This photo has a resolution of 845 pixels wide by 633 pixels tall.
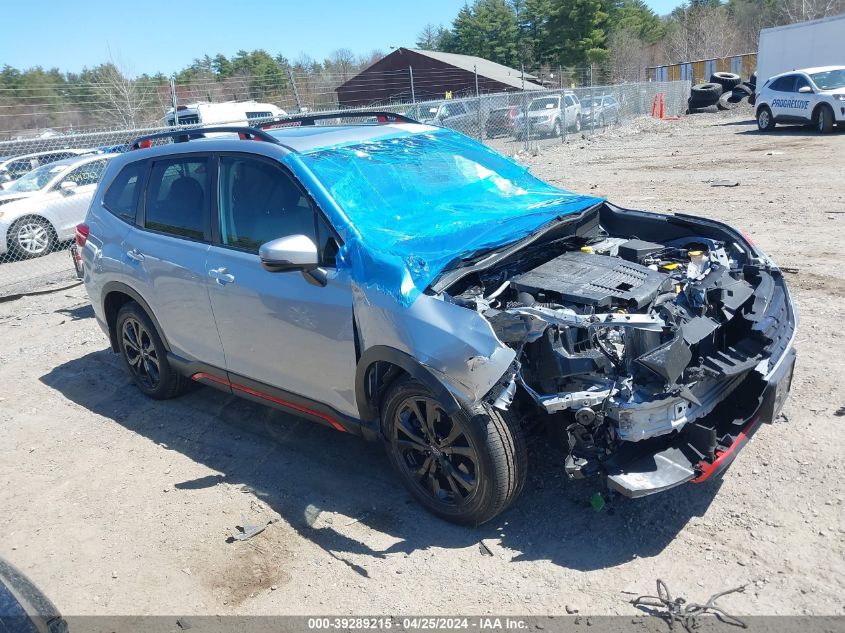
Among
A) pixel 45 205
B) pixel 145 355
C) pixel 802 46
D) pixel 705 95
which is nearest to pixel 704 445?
pixel 145 355

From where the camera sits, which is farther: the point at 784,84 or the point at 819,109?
the point at 784,84

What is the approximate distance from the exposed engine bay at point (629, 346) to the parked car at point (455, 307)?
0.04ft

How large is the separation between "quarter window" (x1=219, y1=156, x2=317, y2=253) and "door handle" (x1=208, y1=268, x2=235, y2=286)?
0.17 meters

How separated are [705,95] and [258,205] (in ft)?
98.1

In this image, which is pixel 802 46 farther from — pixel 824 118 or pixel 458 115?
pixel 458 115

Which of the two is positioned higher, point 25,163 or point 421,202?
point 25,163

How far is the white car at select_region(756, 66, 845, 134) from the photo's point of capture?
58.9 feet

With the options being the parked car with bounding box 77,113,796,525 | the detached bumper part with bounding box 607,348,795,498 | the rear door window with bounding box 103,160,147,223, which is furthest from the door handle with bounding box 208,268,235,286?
the detached bumper part with bounding box 607,348,795,498

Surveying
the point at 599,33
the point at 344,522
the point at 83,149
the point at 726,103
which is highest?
the point at 599,33

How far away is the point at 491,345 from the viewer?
303 cm

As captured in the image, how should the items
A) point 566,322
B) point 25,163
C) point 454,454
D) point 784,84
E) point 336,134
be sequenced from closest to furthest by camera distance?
point 566,322, point 454,454, point 336,134, point 25,163, point 784,84

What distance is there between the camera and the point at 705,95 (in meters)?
29.5

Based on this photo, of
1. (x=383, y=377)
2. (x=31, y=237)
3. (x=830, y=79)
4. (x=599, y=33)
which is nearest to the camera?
(x=383, y=377)

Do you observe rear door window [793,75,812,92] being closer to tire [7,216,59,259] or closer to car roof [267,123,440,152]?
car roof [267,123,440,152]
